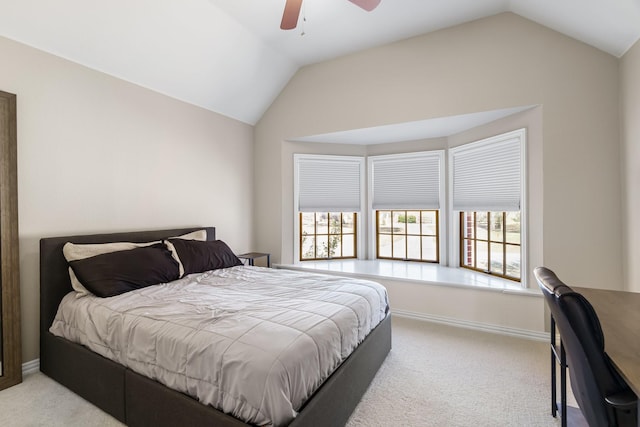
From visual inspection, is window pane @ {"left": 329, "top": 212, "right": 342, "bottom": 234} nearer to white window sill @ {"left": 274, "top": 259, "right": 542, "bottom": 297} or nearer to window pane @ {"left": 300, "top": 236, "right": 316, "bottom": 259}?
window pane @ {"left": 300, "top": 236, "right": 316, "bottom": 259}

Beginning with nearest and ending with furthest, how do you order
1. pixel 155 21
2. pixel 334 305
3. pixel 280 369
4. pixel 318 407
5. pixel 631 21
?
pixel 280 369
pixel 318 407
pixel 334 305
pixel 631 21
pixel 155 21

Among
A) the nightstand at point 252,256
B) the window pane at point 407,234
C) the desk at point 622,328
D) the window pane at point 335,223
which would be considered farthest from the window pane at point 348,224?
the desk at point 622,328

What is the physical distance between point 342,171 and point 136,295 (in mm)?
3201

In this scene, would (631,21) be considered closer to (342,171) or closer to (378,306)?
(378,306)

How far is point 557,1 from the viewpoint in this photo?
237 cm

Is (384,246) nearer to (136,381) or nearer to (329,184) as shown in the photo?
(329,184)

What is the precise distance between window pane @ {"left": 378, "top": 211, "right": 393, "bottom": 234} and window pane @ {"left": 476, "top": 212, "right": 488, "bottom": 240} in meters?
1.21

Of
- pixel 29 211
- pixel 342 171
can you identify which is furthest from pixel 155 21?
pixel 342 171

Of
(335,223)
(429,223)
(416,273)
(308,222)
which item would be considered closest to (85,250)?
(308,222)

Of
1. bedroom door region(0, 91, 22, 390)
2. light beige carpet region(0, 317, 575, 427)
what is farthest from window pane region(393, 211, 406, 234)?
bedroom door region(0, 91, 22, 390)

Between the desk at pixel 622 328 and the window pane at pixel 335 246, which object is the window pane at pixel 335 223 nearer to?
the window pane at pixel 335 246

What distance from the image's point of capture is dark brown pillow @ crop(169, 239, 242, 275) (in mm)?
2865

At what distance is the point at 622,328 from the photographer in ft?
4.29

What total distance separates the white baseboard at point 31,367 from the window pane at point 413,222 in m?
4.32
